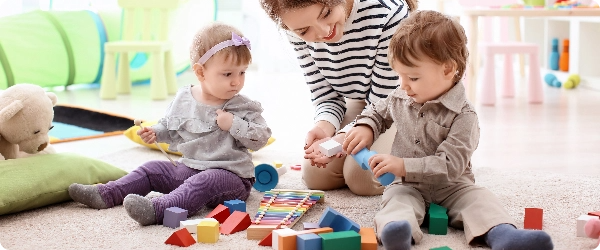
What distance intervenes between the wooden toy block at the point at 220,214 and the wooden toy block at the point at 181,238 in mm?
131

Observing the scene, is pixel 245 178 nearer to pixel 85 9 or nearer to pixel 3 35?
pixel 3 35

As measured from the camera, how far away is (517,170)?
189 cm

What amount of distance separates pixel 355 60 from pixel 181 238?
2.09 ft

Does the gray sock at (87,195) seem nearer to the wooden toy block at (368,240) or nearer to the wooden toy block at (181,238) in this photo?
the wooden toy block at (181,238)

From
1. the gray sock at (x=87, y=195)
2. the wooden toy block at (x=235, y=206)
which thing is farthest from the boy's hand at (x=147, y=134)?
the wooden toy block at (x=235, y=206)

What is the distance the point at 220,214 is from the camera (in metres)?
1.40

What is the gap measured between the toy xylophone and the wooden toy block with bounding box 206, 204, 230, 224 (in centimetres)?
6

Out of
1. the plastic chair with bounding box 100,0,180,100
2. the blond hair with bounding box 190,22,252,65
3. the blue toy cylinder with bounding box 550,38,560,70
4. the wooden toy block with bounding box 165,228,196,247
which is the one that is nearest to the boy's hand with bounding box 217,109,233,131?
the blond hair with bounding box 190,22,252,65

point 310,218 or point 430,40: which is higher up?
point 430,40

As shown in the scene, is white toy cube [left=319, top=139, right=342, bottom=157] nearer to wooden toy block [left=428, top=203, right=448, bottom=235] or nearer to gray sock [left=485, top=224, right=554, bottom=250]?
wooden toy block [left=428, top=203, right=448, bottom=235]

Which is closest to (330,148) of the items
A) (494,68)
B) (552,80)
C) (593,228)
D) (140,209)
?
(140,209)

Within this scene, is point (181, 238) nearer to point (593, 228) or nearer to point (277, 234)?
point (277, 234)

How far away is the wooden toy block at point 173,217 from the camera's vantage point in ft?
4.49

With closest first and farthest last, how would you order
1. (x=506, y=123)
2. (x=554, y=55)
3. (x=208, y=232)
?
(x=208, y=232) < (x=506, y=123) < (x=554, y=55)
